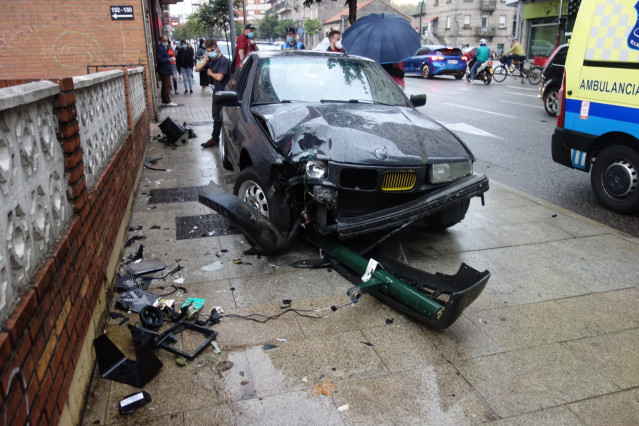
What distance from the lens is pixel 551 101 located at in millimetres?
13320

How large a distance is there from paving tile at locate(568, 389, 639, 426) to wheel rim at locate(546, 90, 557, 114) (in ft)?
38.8

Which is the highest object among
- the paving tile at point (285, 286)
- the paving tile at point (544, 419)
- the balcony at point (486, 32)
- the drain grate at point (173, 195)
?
the balcony at point (486, 32)

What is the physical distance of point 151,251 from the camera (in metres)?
4.79

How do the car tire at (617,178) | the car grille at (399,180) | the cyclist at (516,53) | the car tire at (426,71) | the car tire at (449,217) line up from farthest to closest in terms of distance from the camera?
the car tire at (426,71) → the cyclist at (516,53) → the car tire at (617,178) → the car tire at (449,217) → the car grille at (399,180)

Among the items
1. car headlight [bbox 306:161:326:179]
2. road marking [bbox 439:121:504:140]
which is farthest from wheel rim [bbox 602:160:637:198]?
road marking [bbox 439:121:504:140]

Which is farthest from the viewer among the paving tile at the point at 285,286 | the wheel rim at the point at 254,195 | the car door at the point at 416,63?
the car door at the point at 416,63

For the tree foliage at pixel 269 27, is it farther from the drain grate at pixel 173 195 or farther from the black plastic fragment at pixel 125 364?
the black plastic fragment at pixel 125 364

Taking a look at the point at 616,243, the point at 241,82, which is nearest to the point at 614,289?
the point at 616,243

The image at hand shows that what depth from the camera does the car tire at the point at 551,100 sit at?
520 inches

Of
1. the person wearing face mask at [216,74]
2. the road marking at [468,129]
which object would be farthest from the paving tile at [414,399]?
the road marking at [468,129]

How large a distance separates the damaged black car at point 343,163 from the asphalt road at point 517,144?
2.56m

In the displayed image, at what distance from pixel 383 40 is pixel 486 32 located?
67.7m

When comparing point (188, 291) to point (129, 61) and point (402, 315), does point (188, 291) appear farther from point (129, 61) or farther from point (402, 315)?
point (129, 61)

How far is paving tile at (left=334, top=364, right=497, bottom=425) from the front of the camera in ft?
8.86
